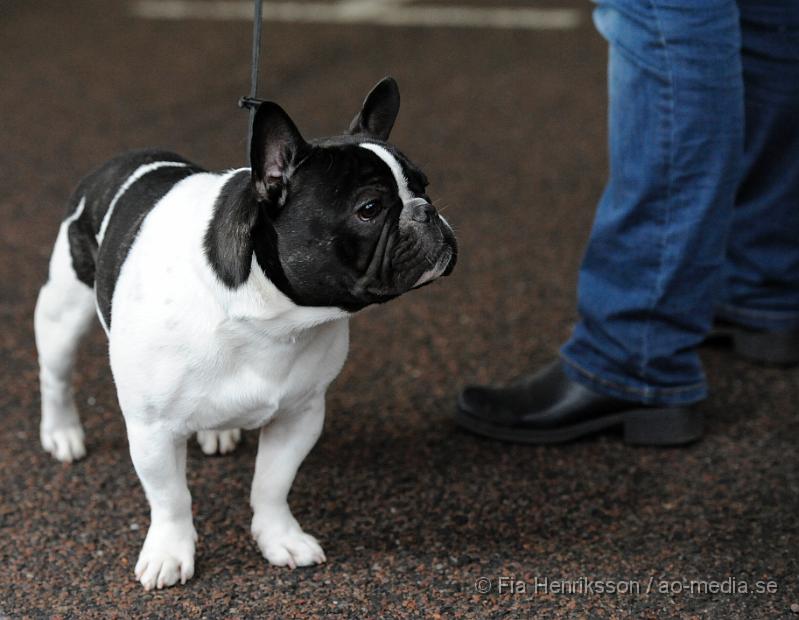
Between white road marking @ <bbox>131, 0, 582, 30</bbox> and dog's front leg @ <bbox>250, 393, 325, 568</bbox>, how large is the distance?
4997 millimetres

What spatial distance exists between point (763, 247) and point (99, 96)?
3574mm

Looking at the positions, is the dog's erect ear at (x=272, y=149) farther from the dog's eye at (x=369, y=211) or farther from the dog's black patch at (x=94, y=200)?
the dog's black patch at (x=94, y=200)

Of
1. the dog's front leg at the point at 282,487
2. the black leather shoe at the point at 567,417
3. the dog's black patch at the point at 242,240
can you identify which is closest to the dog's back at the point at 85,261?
the dog's black patch at the point at 242,240

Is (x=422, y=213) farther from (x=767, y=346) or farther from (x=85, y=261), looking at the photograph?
(x=767, y=346)

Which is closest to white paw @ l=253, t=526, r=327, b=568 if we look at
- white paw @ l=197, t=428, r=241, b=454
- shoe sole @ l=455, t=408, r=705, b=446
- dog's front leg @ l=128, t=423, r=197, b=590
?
dog's front leg @ l=128, t=423, r=197, b=590

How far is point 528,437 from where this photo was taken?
9.18ft

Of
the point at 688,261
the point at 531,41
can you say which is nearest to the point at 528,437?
the point at 688,261

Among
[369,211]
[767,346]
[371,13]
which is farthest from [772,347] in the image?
[371,13]

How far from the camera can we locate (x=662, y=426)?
2.76 m

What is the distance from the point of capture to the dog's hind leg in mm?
2457

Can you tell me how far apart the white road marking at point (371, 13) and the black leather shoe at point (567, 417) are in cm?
447

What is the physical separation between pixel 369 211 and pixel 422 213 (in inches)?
3.8

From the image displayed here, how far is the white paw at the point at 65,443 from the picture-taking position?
2682 mm

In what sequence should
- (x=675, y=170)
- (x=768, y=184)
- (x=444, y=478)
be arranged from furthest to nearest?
1. (x=768, y=184)
2. (x=444, y=478)
3. (x=675, y=170)
